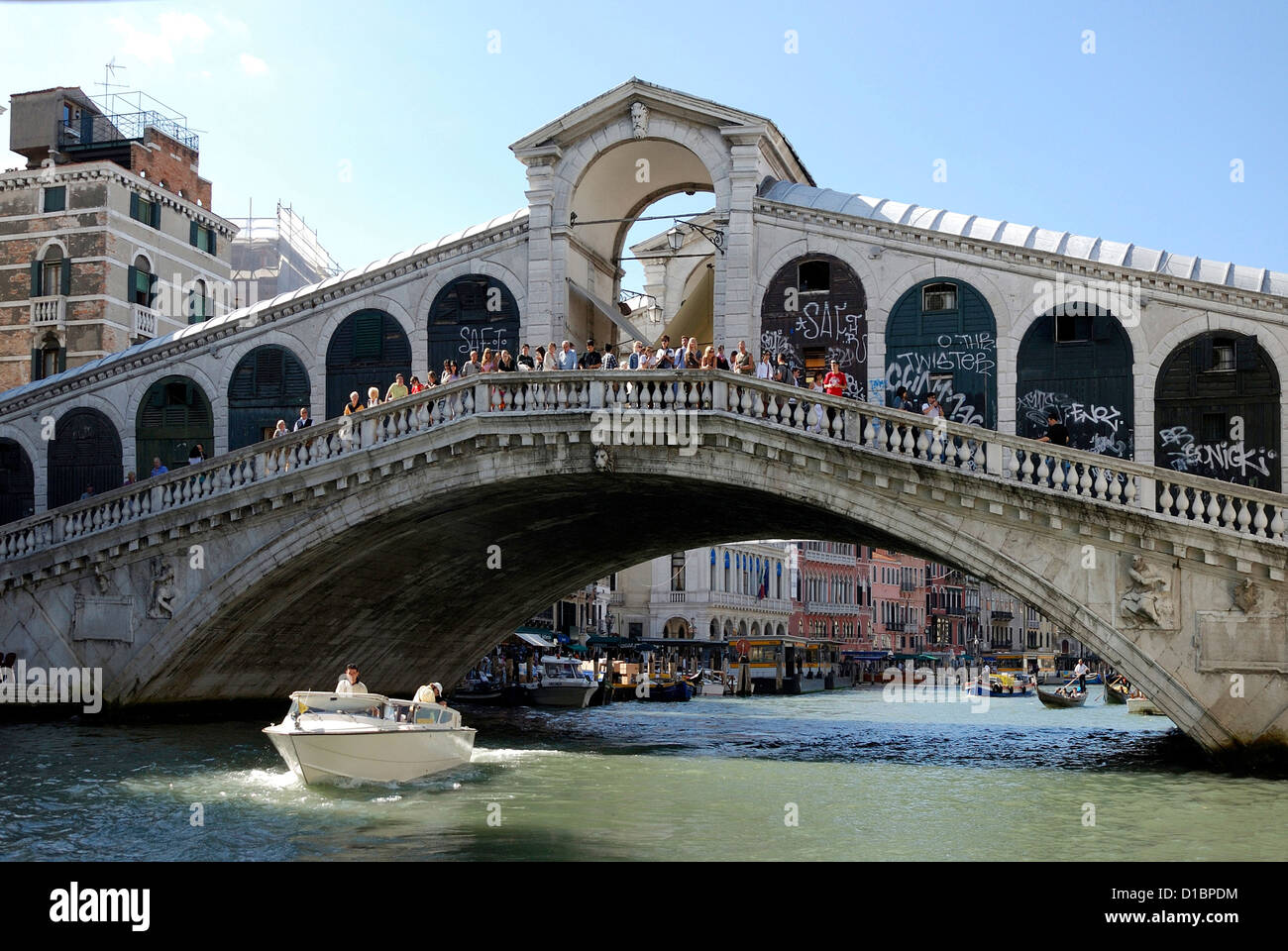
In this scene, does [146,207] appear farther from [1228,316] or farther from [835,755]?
[1228,316]

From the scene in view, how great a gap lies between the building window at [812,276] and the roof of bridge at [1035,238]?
1.10 metres

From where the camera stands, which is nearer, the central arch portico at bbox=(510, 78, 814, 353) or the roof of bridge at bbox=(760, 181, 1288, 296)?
the roof of bridge at bbox=(760, 181, 1288, 296)

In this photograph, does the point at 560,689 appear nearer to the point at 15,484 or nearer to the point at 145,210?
the point at 15,484

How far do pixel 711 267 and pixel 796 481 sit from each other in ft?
44.3

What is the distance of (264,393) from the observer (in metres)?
32.4

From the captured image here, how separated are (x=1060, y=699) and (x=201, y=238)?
37259 millimetres

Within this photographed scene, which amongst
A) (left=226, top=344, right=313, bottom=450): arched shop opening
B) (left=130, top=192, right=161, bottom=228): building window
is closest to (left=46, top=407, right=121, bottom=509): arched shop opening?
(left=226, top=344, right=313, bottom=450): arched shop opening

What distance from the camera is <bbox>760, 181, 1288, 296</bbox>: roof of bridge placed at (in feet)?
85.7

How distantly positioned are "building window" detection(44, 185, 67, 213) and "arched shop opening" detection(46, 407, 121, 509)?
12.7 metres

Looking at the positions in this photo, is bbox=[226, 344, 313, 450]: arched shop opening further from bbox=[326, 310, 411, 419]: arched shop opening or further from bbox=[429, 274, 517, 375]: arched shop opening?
bbox=[429, 274, 517, 375]: arched shop opening

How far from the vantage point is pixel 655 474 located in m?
26.0

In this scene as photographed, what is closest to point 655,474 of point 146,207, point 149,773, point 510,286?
point 510,286

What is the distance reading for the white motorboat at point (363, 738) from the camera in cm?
2042

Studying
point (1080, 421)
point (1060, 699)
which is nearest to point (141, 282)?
point (1080, 421)
